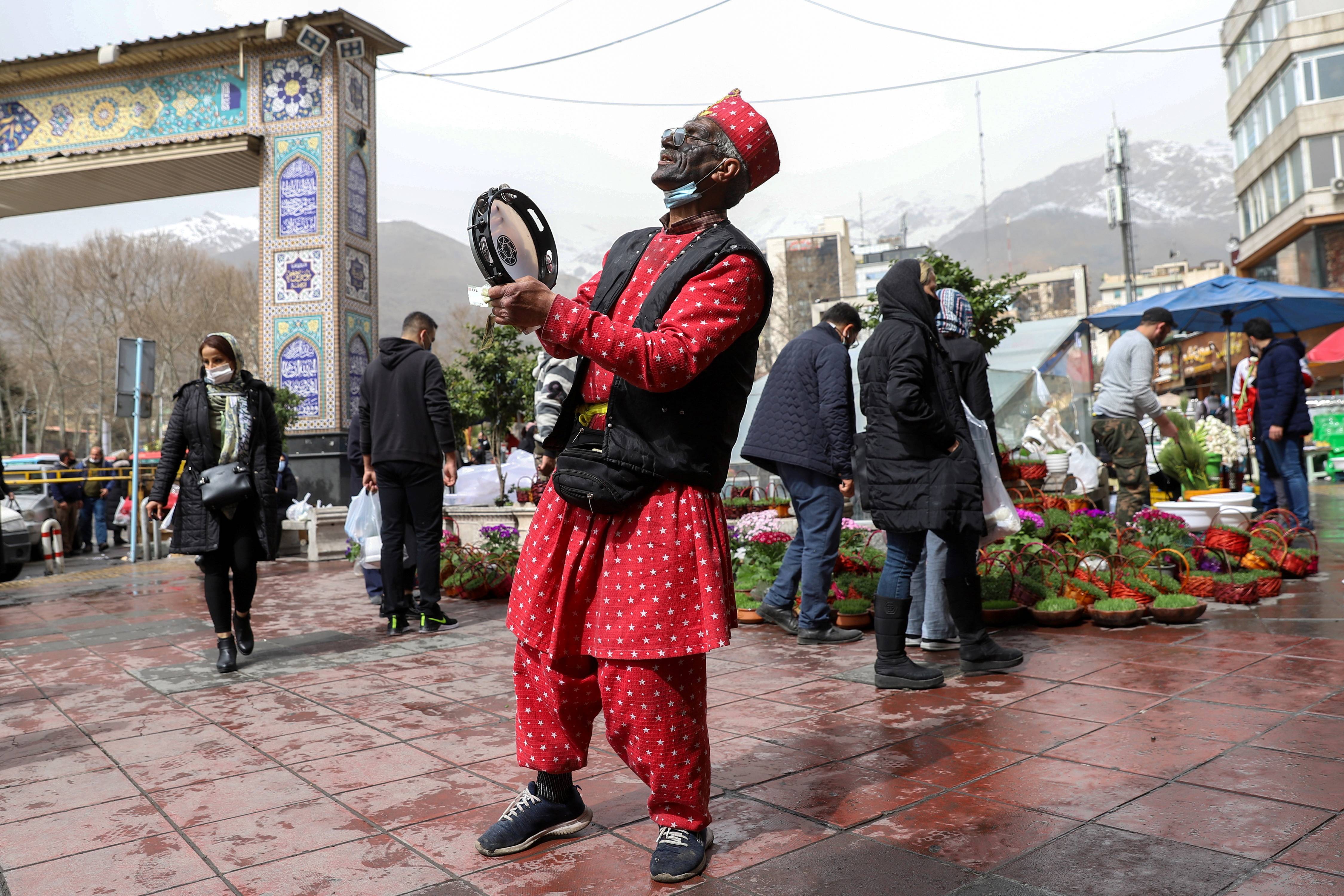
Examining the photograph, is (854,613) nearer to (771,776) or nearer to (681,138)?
(771,776)

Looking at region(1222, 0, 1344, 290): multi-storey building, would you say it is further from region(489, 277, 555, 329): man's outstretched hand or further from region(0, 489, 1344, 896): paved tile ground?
region(489, 277, 555, 329): man's outstretched hand

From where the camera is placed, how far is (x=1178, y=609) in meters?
4.96

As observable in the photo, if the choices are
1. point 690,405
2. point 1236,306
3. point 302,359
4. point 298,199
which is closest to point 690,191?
point 690,405

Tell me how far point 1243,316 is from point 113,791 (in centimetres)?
1225

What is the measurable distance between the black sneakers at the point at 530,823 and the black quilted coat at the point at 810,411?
279 cm

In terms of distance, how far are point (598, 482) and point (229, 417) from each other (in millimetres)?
3540

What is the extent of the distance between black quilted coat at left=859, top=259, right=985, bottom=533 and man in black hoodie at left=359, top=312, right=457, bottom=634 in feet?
8.69

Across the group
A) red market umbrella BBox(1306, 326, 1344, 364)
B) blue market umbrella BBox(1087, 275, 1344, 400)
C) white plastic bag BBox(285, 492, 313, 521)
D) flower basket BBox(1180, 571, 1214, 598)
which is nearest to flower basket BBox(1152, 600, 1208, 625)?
flower basket BBox(1180, 571, 1214, 598)

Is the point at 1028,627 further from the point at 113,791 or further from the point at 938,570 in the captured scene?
the point at 113,791

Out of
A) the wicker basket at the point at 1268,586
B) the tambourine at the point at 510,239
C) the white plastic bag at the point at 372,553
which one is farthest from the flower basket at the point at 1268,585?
the white plastic bag at the point at 372,553

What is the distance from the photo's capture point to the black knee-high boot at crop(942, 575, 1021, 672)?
4.18 meters

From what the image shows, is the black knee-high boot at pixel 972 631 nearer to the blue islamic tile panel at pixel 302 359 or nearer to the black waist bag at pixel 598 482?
the black waist bag at pixel 598 482

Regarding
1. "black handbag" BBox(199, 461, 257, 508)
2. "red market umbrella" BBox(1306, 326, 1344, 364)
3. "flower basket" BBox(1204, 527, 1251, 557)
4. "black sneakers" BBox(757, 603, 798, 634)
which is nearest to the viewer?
"black handbag" BBox(199, 461, 257, 508)

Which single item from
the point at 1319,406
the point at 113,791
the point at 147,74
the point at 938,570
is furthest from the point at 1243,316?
the point at 147,74
